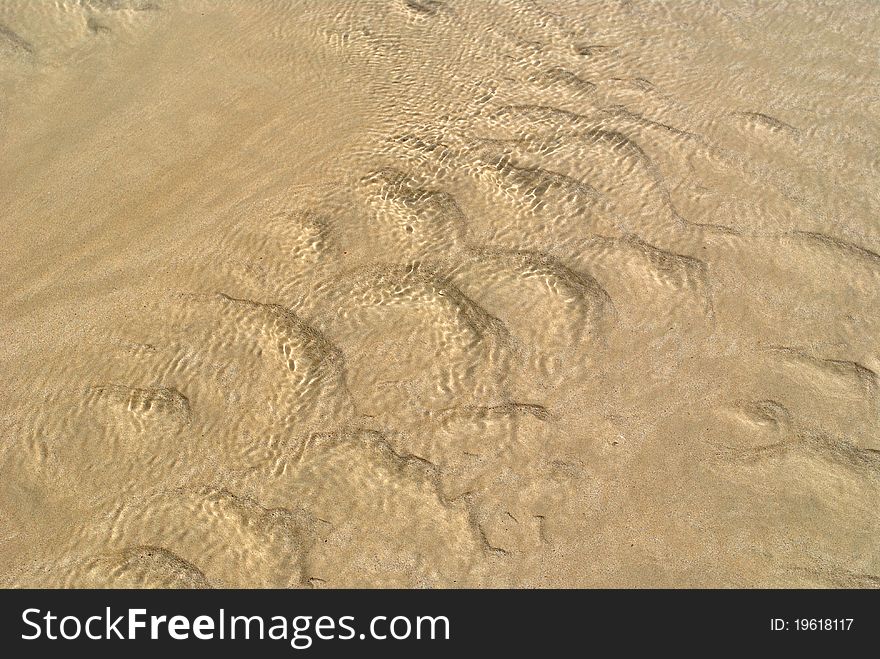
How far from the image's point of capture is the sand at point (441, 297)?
359cm

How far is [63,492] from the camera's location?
371 cm

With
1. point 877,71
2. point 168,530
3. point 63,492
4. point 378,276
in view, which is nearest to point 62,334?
point 63,492

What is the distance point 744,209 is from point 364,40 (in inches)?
125

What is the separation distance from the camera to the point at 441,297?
4.34 metres
